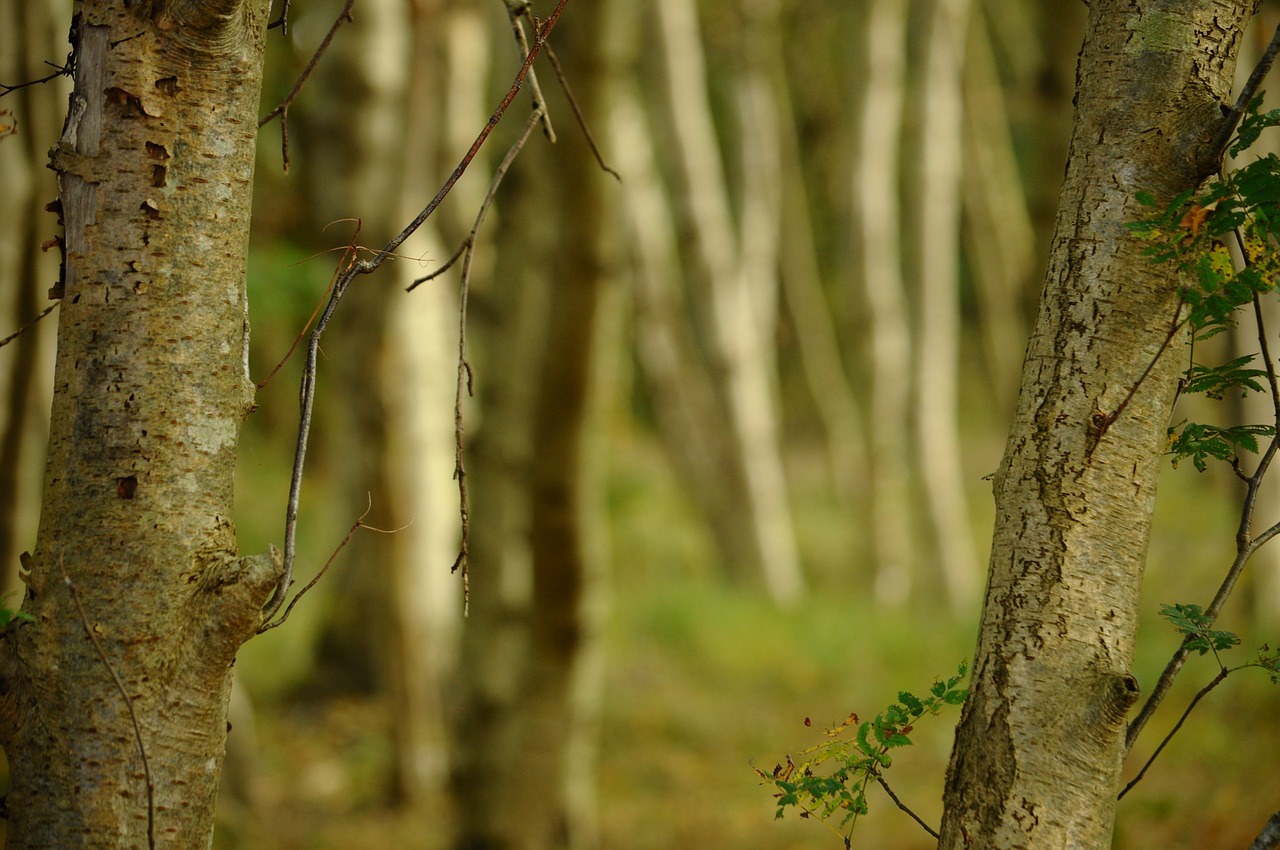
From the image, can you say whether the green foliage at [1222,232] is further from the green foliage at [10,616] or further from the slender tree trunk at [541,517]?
the slender tree trunk at [541,517]

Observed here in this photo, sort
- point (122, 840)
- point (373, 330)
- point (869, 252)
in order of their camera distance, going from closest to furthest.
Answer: point (122, 840) < point (373, 330) < point (869, 252)

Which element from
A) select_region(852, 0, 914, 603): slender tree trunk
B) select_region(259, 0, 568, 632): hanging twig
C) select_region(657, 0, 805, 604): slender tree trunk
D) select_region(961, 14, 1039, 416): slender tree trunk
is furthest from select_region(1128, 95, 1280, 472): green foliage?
select_region(961, 14, 1039, 416): slender tree trunk

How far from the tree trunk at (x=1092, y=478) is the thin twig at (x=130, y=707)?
1.07 metres

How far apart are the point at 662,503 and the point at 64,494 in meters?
11.2

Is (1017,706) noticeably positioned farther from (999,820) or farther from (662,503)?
(662,503)

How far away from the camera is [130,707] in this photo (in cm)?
122

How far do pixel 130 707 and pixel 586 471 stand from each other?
2529 millimetres

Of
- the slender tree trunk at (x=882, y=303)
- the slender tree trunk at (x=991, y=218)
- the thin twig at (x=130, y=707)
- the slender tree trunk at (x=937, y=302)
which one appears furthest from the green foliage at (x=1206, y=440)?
the slender tree trunk at (x=991, y=218)

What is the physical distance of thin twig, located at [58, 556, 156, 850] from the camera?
1.24m

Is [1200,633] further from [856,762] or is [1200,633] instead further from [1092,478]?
[856,762]

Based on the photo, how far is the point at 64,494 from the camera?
1.31 m

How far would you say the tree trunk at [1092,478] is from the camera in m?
1.33

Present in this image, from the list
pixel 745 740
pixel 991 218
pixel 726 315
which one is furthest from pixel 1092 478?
pixel 991 218

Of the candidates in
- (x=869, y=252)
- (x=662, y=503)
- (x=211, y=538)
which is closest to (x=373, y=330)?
(x=211, y=538)
